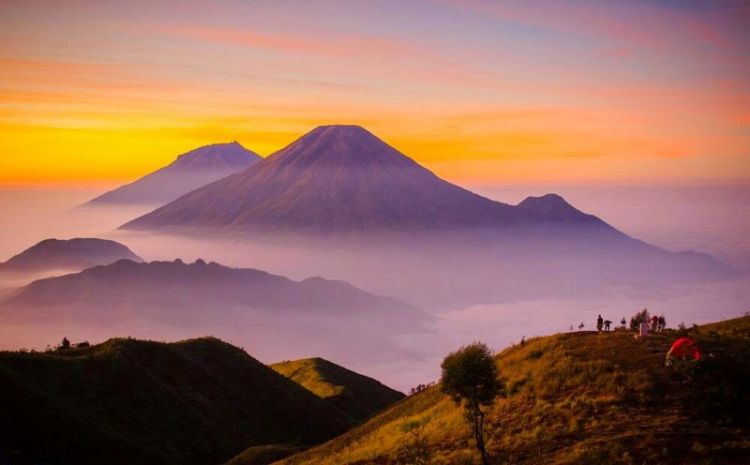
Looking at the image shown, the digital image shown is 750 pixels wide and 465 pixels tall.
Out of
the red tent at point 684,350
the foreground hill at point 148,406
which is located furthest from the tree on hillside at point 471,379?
the foreground hill at point 148,406

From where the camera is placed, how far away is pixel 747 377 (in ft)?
114

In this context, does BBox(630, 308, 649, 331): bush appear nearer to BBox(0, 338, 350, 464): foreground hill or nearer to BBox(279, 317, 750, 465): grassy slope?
BBox(279, 317, 750, 465): grassy slope

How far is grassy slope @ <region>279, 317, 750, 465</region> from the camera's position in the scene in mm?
29344

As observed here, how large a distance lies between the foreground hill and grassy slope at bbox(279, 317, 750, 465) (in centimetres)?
1746

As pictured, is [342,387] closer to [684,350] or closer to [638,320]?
[638,320]

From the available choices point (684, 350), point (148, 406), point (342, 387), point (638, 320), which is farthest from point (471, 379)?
point (342, 387)

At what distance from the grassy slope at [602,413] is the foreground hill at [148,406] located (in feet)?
57.3

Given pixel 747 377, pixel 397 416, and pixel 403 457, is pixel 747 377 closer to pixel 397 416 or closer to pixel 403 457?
pixel 403 457

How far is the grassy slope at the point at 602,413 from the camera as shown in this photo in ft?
96.3

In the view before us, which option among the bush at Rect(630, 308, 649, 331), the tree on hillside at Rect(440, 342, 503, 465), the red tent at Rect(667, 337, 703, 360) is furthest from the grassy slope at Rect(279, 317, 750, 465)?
the bush at Rect(630, 308, 649, 331)

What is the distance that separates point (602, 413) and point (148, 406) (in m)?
44.4

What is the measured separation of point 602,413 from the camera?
3378 cm

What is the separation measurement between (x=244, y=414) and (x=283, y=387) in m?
10.0

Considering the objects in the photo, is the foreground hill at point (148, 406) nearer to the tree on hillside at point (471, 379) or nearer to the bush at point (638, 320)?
the tree on hillside at point (471, 379)
